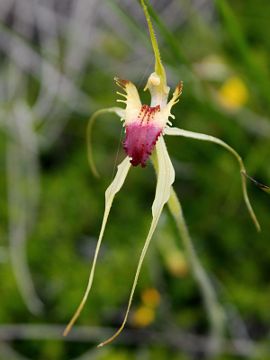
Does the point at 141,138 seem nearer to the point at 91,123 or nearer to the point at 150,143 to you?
the point at 150,143

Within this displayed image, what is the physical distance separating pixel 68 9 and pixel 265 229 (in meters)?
1.09

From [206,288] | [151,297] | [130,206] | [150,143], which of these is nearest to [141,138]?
[150,143]

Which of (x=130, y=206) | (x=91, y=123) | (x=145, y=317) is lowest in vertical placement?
(x=145, y=317)

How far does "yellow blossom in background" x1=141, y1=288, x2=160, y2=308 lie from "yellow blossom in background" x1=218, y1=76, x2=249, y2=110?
20.9 inches

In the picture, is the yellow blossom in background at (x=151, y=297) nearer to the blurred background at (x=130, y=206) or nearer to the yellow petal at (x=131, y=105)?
the blurred background at (x=130, y=206)

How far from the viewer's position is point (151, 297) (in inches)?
56.9

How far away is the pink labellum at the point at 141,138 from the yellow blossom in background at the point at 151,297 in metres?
0.74

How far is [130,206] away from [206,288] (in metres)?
0.59

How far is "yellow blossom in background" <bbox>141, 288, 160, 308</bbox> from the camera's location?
1.44m

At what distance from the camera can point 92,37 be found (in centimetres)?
204

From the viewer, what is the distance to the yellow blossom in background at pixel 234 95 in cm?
166

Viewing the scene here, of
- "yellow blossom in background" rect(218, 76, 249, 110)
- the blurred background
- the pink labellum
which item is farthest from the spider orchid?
"yellow blossom in background" rect(218, 76, 249, 110)

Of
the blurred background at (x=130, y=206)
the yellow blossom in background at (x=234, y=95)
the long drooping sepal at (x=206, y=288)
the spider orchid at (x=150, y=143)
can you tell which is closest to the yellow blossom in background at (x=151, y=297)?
the blurred background at (x=130, y=206)

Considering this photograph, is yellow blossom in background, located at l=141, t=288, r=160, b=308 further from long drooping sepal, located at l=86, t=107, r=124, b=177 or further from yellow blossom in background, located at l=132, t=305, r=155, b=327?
long drooping sepal, located at l=86, t=107, r=124, b=177
